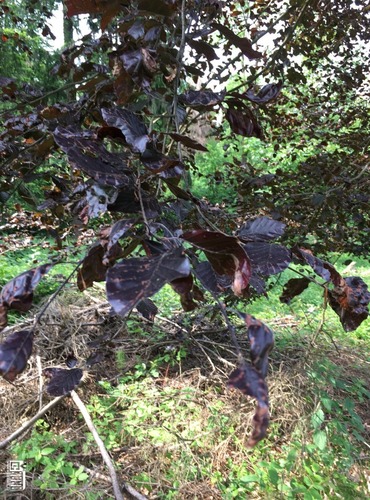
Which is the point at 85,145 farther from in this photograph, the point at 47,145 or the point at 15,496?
the point at 15,496

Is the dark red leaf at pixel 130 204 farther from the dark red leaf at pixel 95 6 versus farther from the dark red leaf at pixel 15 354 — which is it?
the dark red leaf at pixel 95 6

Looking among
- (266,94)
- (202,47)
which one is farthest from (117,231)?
(202,47)

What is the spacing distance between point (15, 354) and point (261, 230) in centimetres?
50

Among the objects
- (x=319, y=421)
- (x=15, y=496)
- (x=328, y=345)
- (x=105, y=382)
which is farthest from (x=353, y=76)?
(x=15, y=496)

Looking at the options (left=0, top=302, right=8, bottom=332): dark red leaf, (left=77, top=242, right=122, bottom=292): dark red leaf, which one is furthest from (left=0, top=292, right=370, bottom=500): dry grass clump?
(left=0, top=302, right=8, bottom=332): dark red leaf

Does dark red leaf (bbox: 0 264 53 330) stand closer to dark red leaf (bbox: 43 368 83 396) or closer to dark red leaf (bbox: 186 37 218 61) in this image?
dark red leaf (bbox: 43 368 83 396)

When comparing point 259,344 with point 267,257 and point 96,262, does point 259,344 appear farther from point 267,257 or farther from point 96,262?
point 96,262

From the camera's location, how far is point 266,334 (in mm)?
456

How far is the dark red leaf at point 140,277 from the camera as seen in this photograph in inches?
16.6

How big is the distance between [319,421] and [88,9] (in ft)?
6.09

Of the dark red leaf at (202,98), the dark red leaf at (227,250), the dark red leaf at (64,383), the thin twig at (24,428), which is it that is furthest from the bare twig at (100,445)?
the dark red leaf at (202,98)

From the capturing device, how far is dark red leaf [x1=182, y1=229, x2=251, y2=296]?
1.65 ft

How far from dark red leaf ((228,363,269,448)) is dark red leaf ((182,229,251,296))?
117 millimetres

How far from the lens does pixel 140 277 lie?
447 millimetres
